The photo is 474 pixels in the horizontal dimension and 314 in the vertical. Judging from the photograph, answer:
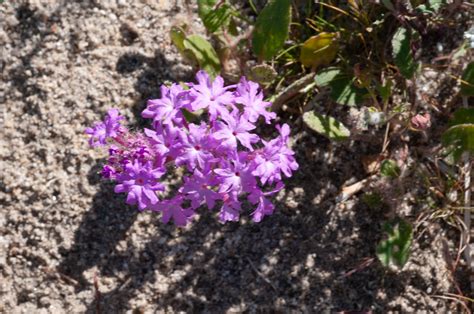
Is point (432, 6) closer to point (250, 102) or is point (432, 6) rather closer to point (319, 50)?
point (319, 50)

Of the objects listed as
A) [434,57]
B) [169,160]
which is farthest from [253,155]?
[434,57]

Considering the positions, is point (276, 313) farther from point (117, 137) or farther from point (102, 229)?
point (117, 137)

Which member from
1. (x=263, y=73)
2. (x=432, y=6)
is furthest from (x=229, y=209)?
(x=432, y=6)

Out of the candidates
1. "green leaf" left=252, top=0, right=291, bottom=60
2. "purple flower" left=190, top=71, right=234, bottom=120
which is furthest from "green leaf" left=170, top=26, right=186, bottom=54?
"purple flower" left=190, top=71, right=234, bottom=120

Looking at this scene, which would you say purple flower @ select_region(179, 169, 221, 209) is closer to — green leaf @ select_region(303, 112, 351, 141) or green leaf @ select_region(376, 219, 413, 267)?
green leaf @ select_region(303, 112, 351, 141)

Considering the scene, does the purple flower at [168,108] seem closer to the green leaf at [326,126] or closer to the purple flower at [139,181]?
the purple flower at [139,181]

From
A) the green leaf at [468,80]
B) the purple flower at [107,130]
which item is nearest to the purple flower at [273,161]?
the purple flower at [107,130]
